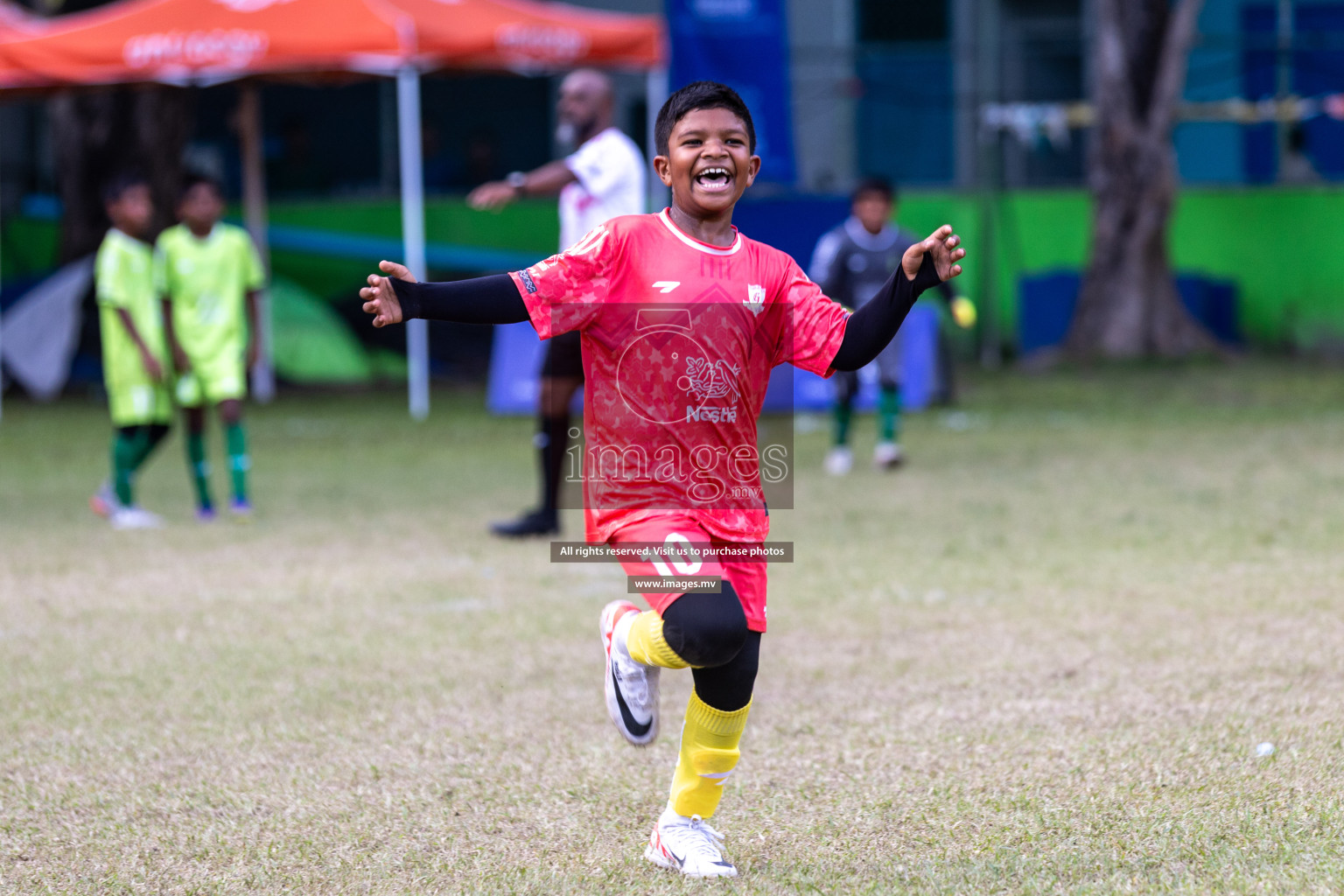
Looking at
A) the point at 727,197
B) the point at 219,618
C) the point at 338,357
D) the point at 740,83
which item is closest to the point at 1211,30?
the point at 740,83

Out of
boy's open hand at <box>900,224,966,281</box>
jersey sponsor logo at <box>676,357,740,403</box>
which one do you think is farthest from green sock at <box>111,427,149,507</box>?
boy's open hand at <box>900,224,966,281</box>

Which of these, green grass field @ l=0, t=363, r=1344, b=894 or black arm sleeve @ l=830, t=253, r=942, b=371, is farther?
green grass field @ l=0, t=363, r=1344, b=894

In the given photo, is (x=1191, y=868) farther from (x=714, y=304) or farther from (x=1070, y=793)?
(x=714, y=304)

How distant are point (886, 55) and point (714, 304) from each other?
16.1m

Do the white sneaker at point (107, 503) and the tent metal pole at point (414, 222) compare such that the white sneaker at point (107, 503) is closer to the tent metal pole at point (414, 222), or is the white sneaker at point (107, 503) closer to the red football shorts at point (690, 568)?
the tent metal pole at point (414, 222)

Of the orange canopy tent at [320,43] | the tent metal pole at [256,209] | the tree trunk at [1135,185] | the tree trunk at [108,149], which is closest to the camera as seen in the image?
the orange canopy tent at [320,43]

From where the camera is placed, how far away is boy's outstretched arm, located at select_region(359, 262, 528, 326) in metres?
3.37

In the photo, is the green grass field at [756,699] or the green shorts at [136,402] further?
the green shorts at [136,402]

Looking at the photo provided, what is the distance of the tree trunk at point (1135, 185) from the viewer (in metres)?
16.3

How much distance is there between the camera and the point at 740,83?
12547 mm

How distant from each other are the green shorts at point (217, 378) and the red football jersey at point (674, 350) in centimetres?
526

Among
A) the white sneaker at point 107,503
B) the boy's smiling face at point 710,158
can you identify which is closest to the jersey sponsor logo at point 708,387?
the boy's smiling face at point 710,158

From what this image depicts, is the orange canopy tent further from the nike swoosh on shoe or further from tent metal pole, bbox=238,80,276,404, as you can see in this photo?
the nike swoosh on shoe

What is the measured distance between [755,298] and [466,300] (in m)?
0.64
